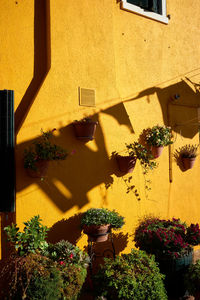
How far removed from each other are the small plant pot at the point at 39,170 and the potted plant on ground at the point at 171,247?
1878mm

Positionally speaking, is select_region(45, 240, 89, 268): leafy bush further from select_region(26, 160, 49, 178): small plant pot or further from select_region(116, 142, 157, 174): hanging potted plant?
select_region(116, 142, 157, 174): hanging potted plant

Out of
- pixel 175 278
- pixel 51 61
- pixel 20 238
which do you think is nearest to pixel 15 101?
pixel 51 61

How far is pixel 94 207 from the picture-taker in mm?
5051

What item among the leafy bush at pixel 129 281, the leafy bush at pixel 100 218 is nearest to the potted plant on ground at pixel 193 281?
the leafy bush at pixel 129 281

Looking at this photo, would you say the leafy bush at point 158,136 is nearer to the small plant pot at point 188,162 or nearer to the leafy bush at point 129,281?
the small plant pot at point 188,162

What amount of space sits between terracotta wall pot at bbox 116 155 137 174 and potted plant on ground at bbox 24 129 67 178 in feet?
3.79

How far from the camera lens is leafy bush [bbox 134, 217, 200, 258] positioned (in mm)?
4625

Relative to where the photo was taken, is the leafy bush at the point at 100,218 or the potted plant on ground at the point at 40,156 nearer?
the potted plant on ground at the point at 40,156

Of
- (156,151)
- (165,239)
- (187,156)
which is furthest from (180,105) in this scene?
(165,239)

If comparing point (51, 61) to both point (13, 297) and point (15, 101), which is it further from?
point (13, 297)

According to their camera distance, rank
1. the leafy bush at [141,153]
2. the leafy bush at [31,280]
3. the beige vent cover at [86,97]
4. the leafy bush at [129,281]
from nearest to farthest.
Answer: the leafy bush at [31,280]
the leafy bush at [129,281]
the beige vent cover at [86,97]
the leafy bush at [141,153]

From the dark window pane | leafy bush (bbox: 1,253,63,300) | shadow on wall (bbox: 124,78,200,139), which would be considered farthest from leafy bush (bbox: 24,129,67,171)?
the dark window pane

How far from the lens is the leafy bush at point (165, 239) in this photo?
4625 millimetres

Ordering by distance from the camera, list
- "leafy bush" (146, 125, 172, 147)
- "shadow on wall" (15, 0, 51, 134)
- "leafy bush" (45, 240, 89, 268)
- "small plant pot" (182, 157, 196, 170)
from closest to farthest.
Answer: "leafy bush" (45, 240, 89, 268) < "shadow on wall" (15, 0, 51, 134) < "leafy bush" (146, 125, 172, 147) < "small plant pot" (182, 157, 196, 170)
